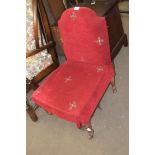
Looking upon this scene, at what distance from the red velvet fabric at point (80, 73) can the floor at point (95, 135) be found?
0.30 meters

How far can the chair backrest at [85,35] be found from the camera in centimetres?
174

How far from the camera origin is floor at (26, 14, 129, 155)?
1947mm

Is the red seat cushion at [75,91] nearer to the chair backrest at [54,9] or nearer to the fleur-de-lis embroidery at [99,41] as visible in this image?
the fleur-de-lis embroidery at [99,41]

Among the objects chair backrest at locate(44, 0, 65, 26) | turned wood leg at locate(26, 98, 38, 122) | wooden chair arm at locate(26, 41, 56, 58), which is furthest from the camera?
chair backrest at locate(44, 0, 65, 26)

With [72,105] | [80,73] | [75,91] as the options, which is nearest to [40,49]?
[80,73]

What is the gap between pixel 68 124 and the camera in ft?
7.23

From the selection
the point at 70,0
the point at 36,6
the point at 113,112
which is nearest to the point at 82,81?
the point at 113,112

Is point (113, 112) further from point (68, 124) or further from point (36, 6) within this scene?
point (36, 6)

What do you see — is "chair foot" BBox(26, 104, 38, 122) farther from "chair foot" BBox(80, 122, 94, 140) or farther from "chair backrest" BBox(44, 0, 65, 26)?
"chair backrest" BBox(44, 0, 65, 26)

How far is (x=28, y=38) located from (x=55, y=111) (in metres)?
0.79

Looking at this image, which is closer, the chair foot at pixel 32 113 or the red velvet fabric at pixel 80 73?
the red velvet fabric at pixel 80 73

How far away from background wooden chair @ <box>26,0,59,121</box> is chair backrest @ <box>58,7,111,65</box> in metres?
0.32

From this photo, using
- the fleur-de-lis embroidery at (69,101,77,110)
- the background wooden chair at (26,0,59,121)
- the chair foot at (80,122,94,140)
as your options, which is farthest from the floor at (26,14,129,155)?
the fleur-de-lis embroidery at (69,101,77,110)

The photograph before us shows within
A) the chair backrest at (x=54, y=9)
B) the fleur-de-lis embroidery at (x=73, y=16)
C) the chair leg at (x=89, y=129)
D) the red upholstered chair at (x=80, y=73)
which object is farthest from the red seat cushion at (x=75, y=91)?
the chair backrest at (x=54, y=9)
